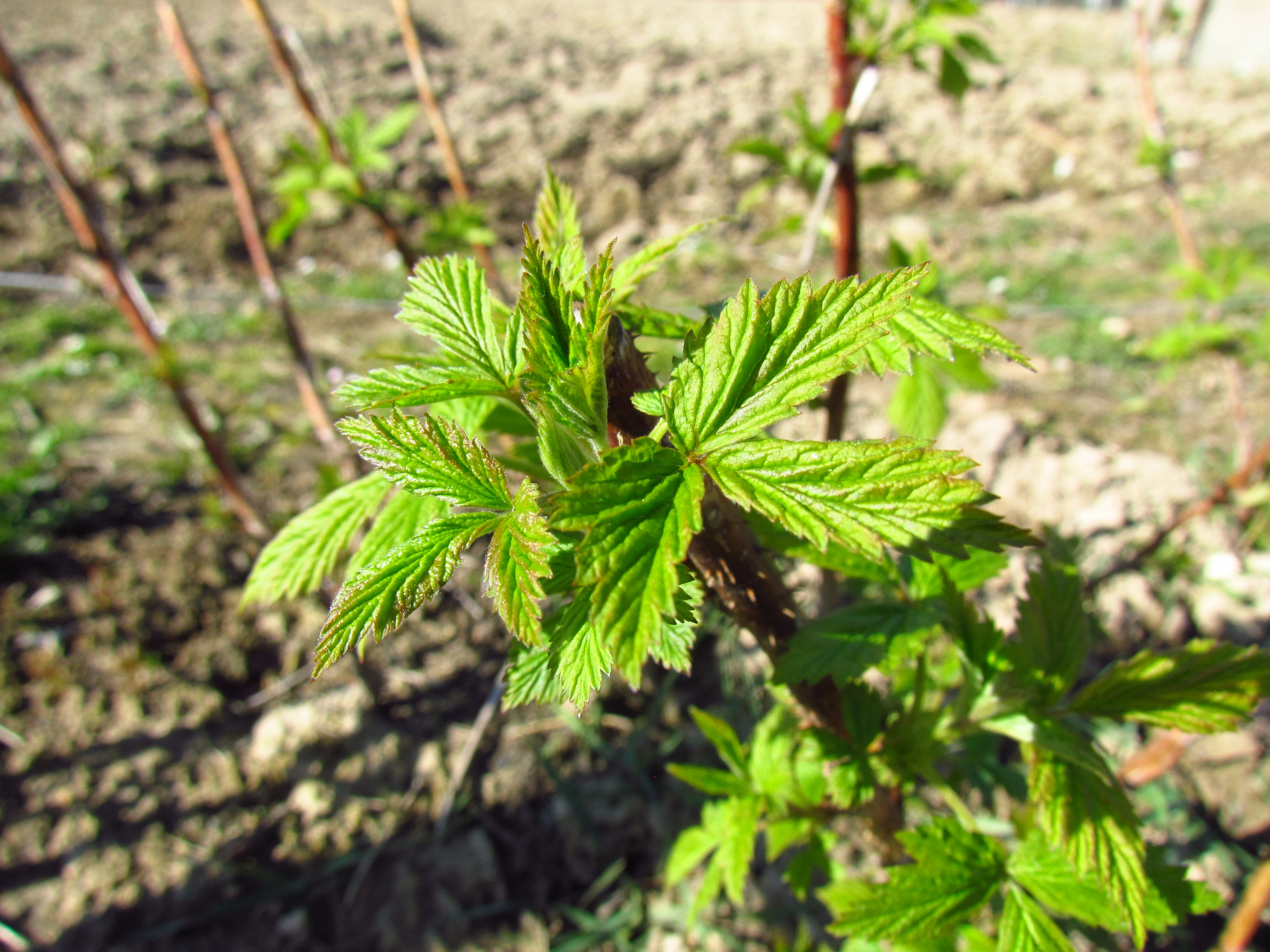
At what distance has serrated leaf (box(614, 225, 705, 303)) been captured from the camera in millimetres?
763

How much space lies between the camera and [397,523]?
0.77 meters

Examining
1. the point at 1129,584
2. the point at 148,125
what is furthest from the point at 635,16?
the point at 1129,584

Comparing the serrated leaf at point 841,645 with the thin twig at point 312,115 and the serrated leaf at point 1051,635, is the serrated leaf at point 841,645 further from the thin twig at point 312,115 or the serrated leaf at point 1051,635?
the thin twig at point 312,115

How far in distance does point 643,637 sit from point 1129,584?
244cm

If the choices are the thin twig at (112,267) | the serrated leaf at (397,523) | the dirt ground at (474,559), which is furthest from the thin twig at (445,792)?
the serrated leaf at (397,523)

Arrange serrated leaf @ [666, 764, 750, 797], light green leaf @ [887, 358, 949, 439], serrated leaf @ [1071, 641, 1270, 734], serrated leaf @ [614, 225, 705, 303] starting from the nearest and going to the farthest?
serrated leaf @ [614, 225, 705, 303] → serrated leaf @ [1071, 641, 1270, 734] → serrated leaf @ [666, 764, 750, 797] → light green leaf @ [887, 358, 949, 439]

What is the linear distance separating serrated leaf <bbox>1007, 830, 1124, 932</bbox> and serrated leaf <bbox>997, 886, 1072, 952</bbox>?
2cm

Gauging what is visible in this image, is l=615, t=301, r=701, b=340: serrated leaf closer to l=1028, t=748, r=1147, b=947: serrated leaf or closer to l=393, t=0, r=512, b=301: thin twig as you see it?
l=1028, t=748, r=1147, b=947: serrated leaf

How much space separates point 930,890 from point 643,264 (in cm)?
87

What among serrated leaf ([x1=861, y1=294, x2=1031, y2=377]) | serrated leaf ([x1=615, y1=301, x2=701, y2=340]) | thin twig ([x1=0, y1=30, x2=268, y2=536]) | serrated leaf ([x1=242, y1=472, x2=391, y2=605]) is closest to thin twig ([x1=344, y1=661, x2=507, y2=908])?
thin twig ([x1=0, y1=30, x2=268, y2=536])

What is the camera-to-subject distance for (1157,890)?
37.8 inches

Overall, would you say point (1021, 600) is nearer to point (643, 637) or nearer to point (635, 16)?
point (643, 637)

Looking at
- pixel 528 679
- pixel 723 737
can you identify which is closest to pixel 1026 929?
pixel 723 737

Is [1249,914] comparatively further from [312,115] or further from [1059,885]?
[312,115]
